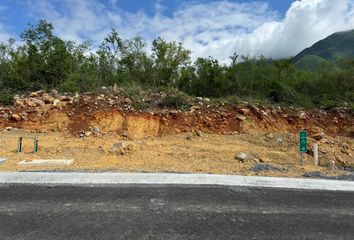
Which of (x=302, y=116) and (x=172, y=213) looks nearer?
(x=172, y=213)

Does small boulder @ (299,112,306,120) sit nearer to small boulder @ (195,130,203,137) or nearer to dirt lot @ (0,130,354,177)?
dirt lot @ (0,130,354,177)

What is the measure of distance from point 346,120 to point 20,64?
17028 mm

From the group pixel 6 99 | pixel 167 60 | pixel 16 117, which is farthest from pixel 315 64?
pixel 16 117

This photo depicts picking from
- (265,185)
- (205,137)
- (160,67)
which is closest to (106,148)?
(205,137)

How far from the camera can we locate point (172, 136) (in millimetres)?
14008

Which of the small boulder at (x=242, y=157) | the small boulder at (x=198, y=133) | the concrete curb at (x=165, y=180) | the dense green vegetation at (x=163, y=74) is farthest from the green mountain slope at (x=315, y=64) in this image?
the concrete curb at (x=165, y=180)

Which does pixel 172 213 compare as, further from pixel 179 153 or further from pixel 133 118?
pixel 133 118

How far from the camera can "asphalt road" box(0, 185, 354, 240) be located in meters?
4.71

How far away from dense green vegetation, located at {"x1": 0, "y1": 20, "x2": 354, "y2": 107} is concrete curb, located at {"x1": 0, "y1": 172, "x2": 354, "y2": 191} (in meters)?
8.09

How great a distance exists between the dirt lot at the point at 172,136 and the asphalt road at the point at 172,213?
218cm

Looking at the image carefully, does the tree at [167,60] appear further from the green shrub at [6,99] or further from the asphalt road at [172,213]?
the asphalt road at [172,213]

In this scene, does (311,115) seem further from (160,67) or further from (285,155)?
(160,67)

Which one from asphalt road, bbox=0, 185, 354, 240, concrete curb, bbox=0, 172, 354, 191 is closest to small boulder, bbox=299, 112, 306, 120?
concrete curb, bbox=0, 172, 354, 191

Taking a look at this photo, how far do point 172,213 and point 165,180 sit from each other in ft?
7.63
